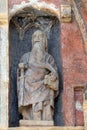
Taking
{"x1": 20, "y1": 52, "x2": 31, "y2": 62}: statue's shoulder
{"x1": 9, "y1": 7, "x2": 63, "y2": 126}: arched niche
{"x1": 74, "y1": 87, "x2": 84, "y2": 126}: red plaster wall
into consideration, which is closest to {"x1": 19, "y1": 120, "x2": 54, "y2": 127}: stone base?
{"x1": 74, "y1": 87, "x2": 84, "y2": 126}: red plaster wall

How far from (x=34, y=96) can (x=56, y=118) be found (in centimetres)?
51

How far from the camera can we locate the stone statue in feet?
47.7

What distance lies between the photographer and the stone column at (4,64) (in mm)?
14398

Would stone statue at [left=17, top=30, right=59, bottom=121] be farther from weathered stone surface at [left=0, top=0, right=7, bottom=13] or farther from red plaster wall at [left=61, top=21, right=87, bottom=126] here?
weathered stone surface at [left=0, top=0, right=7, bottom=13]

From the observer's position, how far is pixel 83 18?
14836 millimetres

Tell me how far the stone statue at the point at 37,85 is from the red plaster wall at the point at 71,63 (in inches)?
7.2

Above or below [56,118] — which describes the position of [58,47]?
above

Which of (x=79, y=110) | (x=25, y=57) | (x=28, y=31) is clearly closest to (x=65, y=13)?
(x=28, y=31)

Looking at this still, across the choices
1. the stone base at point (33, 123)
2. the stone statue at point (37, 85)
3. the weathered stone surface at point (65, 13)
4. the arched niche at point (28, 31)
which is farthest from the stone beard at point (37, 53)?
the stone base at point (33, 123)

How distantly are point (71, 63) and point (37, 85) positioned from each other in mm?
665

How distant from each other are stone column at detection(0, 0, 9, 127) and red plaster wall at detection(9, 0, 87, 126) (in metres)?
0.26

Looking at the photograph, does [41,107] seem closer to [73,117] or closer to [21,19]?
[73,117]

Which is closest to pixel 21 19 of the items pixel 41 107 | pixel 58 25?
pixel 58 25

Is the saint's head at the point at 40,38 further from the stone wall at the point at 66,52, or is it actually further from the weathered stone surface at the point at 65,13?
the weathered stone surface at the point at 65,13
